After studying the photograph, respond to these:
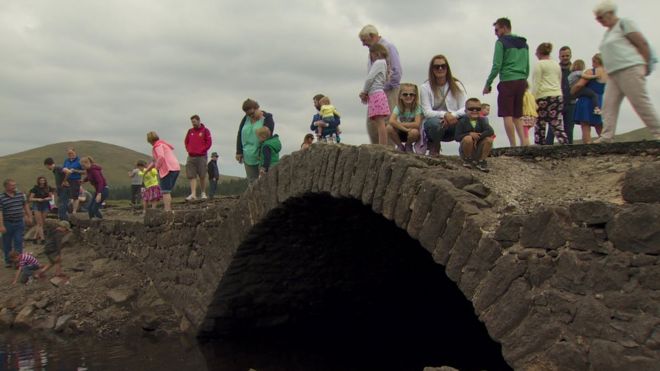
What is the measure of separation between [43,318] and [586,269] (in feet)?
37.3

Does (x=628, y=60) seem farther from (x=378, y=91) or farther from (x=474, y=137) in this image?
(x=378, y=91)

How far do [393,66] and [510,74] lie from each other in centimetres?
150

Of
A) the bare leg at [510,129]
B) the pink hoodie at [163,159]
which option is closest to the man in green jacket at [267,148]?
the pink hoodie at [163,159]

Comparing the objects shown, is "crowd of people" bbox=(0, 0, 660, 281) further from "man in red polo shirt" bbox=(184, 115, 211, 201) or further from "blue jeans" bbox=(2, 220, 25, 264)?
"blue jeans" bbox=(2, 220, 25, 264)

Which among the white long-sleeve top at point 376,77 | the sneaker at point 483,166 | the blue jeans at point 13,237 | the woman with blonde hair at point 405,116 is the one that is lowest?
the blue jeans at point 13,237

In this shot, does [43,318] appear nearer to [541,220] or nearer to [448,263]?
[448,263]

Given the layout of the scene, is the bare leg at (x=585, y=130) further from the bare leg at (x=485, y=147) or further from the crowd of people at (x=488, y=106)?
the bare leg at (x=485, y=147)

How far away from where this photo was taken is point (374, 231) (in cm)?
1055

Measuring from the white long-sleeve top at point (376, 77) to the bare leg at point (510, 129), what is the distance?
1.63m

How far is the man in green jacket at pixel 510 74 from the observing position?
8227 mm

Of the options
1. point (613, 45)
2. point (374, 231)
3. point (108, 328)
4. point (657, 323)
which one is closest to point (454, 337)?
point (374, 231)

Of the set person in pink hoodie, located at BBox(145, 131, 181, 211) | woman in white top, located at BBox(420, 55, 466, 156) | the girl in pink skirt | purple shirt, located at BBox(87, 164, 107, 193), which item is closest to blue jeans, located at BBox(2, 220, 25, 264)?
purple shirt, located at BBox(87, 164, 107, 193)

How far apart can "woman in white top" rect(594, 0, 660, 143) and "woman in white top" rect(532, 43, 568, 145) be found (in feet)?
6.91

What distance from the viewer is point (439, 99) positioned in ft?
25.8
